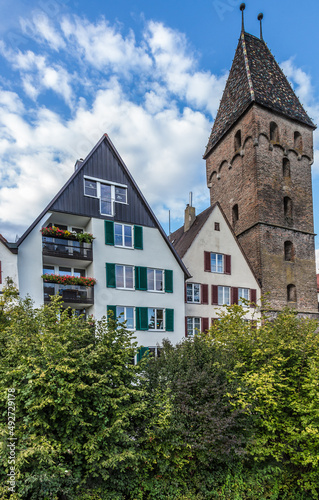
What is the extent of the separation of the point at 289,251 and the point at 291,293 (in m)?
3.74

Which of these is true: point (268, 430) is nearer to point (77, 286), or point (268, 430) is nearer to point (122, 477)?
point (122, 477)

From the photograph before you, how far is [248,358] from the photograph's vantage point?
10750 mm

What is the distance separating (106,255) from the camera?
20.0m

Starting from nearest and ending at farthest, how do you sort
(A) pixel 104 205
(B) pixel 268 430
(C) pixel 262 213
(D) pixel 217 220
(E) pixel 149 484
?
(E) pixel 149 484
(B) pixel 268 430
(A) pixel 104 205
(D) pixel 217 220
(C) pixel 262 213

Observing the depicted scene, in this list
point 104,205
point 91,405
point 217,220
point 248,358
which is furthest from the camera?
point 217,220

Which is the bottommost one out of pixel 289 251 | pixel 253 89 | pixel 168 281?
pixel 168 281

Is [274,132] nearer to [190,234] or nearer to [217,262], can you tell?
[190,234]

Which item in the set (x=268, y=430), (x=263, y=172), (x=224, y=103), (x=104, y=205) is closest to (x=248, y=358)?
(x=268, y=430)

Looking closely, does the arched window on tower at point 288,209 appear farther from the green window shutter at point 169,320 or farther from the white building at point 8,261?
the white building at point 8,261

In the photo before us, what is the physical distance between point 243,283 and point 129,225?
1075 centimetres

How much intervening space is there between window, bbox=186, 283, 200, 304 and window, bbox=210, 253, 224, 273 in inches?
76.2

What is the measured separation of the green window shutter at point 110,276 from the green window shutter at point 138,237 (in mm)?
2182

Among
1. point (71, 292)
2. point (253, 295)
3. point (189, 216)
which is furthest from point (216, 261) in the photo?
point (71, 292)

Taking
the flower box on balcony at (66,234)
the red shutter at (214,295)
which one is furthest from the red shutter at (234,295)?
the flower box on balcony at (66,234)
